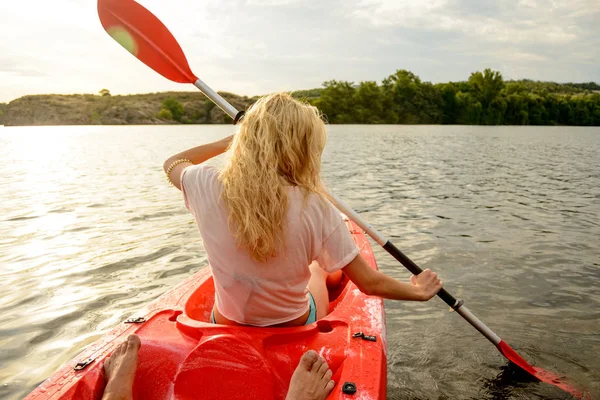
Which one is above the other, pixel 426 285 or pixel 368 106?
pixel 368 106

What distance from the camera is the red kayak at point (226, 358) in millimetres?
2002

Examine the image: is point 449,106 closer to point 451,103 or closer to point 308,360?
point 451,103

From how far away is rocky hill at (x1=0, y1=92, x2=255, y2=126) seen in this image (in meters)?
97.4

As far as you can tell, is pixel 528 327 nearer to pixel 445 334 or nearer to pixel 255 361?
pixel 445 334

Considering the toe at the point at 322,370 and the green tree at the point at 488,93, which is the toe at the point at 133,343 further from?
the green tree at the point at 488,93

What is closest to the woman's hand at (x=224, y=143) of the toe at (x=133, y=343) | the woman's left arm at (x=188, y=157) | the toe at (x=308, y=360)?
the woman's left arm at (x=188, y=157)

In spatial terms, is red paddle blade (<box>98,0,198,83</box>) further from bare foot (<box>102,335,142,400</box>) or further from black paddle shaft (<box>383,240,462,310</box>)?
bare foot (<box>102,335,142,400</box>)

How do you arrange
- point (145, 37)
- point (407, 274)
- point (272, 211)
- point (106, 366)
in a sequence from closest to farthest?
1. point (272, 211)
2. point (106, 366)
3. point (145, 37)
4. point (407, 274)

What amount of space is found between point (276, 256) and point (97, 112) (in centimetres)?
10714

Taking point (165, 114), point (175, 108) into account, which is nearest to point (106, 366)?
point (165, 114)

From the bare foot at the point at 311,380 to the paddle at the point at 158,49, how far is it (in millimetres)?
1630

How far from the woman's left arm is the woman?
0.08 meters

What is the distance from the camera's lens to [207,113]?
333 ft

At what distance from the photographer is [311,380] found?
2.06 meters
